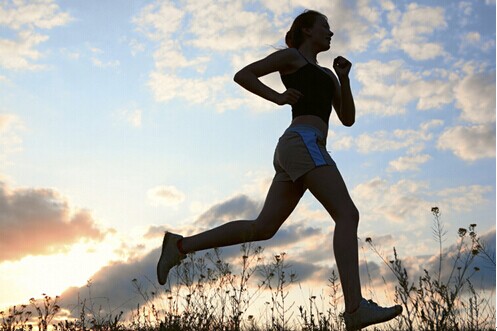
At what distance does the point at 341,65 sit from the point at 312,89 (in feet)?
1.02

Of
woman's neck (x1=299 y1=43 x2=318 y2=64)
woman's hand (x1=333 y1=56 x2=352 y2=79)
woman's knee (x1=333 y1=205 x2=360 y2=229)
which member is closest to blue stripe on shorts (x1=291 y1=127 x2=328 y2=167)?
woman's knee (x1=333 y1=205 x2=360 y2=229)

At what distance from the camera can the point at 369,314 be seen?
4484 millimetres

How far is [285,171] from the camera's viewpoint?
5066mm

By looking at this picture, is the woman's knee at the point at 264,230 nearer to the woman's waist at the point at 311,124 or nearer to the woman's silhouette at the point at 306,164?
the woman's silhouette at the point at 306,164

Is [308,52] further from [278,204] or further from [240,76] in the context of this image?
[278,204]

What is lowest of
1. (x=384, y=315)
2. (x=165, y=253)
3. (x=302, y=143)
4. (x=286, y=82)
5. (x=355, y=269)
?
(x=384, y=315)

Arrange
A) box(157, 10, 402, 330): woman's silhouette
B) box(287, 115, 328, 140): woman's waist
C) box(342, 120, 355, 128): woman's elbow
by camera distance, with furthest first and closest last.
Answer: box(342, 120, 355, 128): woman's elbow < box(287, 115, 328, 140): woman's waist < box(157, 10, 402, 330): woman's silhouette

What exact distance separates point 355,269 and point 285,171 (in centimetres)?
93

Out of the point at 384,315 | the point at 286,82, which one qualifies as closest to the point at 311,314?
the point at 384,315

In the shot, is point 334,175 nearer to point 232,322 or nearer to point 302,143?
point 302,143

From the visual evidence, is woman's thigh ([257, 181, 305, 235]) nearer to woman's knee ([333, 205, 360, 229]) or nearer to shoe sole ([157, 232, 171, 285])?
woman's knee ([333, 205, 360, 229])

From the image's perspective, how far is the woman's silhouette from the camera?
4.63m

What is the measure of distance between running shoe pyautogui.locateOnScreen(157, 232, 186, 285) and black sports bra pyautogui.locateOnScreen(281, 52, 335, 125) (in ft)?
5.02

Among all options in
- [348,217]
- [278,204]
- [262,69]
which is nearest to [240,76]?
[262,69]
